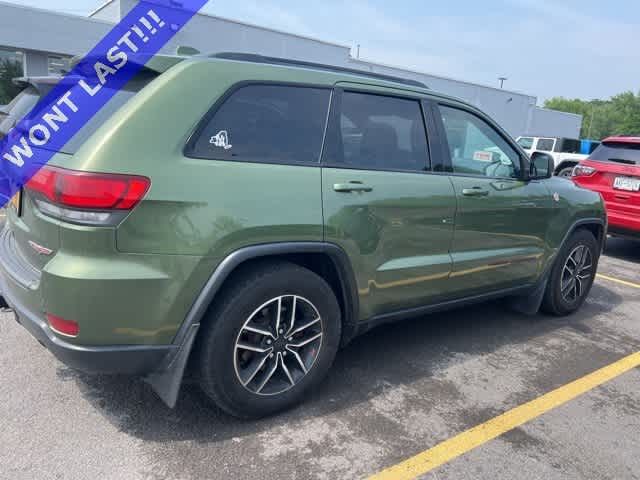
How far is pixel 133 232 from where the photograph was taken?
2.23 metres

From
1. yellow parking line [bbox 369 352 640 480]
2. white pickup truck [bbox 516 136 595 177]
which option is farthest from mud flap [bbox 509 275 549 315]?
white pickup truck [bbox 516 136 595 177]

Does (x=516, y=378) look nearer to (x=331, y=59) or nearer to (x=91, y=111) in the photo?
(x=91, y=111)

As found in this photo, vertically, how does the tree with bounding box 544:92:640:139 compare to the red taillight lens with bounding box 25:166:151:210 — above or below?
above

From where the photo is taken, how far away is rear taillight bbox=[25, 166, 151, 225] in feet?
7.15

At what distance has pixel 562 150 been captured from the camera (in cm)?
1923

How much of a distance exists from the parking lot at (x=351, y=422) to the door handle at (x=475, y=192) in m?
1.14

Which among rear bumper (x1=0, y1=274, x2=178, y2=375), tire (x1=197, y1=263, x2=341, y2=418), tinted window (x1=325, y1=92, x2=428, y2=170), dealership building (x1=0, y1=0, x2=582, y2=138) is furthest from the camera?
dealership building (x1=0, y1=0, x2=582, y2=138)

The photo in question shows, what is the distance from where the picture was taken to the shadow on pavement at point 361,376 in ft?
9.00

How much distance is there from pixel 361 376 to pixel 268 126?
1.67 meters

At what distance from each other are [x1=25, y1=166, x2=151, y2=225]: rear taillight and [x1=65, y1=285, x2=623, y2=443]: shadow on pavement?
1.13m

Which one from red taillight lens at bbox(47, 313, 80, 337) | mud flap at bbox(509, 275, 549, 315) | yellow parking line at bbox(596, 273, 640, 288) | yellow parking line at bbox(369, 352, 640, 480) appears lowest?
yellow parking line at bbox(596, 273, 640, 288)

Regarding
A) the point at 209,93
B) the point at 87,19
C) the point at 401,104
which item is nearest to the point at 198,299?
the point at 209,93

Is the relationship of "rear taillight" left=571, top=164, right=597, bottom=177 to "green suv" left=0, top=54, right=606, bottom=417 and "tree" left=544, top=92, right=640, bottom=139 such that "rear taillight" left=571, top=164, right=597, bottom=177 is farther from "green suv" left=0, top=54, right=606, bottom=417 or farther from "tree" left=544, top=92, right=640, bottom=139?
"tree" left=544, top=92, right=640, bottom=139

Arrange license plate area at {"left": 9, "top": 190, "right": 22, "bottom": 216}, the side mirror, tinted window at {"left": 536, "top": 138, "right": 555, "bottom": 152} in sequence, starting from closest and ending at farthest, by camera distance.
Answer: license plate area at {"left": 9, "top": 190, "right": 22, "bottom": 216}, the side mirror, tinted window at {"left": 536, "top": 138, "right": 555, "bottom": 152}
